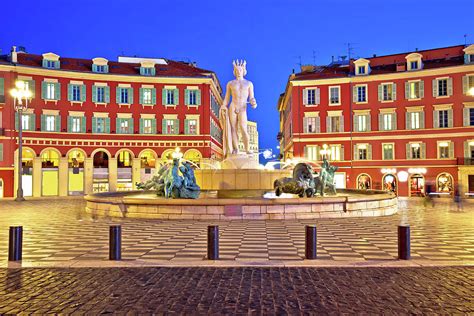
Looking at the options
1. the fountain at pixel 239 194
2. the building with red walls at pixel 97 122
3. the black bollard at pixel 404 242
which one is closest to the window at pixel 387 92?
the building with red walls at pixel 97 122

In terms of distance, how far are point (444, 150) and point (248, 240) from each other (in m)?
37.5

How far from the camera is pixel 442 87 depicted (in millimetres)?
42875

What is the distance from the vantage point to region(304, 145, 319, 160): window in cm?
4738

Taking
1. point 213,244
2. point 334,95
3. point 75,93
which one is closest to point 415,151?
point 334,95

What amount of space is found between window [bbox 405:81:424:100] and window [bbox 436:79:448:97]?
5.04 ft

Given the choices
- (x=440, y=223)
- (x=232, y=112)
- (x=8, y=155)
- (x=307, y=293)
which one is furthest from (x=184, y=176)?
(x=8, y=155)

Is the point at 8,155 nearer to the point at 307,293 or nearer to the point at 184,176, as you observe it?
the point at 184,176

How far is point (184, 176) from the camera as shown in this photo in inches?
709

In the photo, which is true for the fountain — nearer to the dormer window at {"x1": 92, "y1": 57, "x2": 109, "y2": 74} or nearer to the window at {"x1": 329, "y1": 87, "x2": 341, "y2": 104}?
the window at {"x1": 329, "y1": 87, "x2": 341, "y2": 104}

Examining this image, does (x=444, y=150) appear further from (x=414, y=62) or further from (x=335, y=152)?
(x=335, y=152)

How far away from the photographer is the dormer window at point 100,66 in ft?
150

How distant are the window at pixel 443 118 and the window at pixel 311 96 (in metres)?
12.2

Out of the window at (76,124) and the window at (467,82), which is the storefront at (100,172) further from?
the window at (467,82)

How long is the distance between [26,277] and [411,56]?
145 feet
